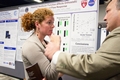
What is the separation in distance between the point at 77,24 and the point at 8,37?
1218 millimetres

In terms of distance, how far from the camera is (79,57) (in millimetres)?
658

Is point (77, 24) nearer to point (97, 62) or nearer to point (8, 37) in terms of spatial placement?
point (97, 62)

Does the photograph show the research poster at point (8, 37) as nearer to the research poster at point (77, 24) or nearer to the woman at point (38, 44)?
the research poster at point (77, 24)

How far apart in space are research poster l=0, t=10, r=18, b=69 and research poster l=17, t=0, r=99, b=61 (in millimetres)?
696

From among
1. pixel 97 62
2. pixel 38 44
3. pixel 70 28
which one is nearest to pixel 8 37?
pixel 70 28

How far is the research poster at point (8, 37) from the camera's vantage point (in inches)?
83.8

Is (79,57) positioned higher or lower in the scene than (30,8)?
lower

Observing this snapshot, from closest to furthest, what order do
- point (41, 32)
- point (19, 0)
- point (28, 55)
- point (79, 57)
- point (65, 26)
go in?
1. point (79, 57)
2. point (28, 55)
3. point (41, 32)
4. point (65, 26)
5. point (19, 0)

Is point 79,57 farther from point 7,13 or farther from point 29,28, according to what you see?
point 7,13

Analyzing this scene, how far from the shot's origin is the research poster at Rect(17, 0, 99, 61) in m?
1.44

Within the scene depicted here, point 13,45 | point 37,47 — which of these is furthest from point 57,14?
point 13,45

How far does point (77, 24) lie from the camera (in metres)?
1.56

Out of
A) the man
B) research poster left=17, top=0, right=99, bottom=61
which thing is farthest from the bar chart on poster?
the man

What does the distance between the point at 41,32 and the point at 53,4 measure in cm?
61
